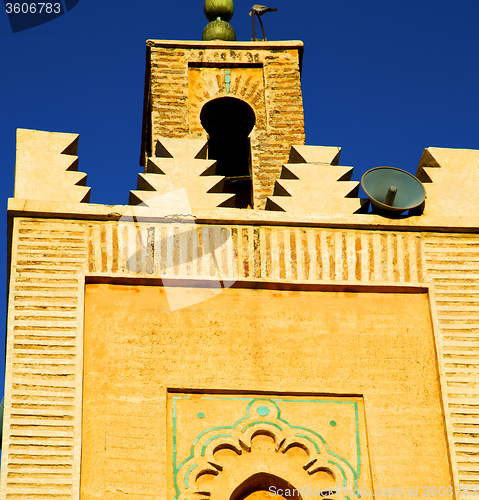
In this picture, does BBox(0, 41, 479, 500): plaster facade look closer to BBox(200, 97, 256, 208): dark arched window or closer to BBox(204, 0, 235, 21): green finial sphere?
BBox(200, 97, 256, 208): dark arched window

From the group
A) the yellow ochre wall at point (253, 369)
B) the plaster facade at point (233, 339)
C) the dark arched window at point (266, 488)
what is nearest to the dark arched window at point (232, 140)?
the plaster facade at point (233, 339)

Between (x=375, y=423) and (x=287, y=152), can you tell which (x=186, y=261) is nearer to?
(x=375, y=423)

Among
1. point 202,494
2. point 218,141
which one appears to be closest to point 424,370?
point 202,494

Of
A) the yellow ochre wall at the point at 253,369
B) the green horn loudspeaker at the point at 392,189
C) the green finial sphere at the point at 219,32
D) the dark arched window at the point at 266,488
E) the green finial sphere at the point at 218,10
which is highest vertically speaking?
the green finial sphere at the point at 218,10

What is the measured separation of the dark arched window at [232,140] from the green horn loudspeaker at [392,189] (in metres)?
2.13

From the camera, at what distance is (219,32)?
13.9 metres

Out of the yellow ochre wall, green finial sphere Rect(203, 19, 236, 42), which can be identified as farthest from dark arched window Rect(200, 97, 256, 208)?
the yellow ochre wall

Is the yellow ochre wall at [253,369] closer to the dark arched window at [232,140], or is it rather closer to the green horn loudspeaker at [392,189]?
the green horn loudspeaker at [392,189]

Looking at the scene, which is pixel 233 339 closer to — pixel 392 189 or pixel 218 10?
pixel 392 189

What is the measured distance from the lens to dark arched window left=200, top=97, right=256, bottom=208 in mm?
12977

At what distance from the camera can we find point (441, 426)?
9.49 metres

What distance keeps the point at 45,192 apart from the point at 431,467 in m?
3.53

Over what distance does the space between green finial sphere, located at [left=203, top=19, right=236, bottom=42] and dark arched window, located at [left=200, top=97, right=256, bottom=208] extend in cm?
99

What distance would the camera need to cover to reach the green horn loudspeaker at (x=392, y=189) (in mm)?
10445
